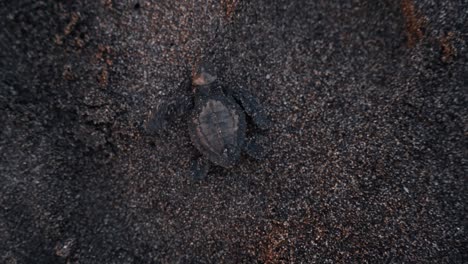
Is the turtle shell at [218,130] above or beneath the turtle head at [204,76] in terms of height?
beneath

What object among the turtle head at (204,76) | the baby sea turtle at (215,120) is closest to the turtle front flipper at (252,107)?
the baby sea turtle at (215,120)

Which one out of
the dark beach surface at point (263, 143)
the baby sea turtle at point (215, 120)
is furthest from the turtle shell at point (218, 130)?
the dark beach surface at point (263, 143)

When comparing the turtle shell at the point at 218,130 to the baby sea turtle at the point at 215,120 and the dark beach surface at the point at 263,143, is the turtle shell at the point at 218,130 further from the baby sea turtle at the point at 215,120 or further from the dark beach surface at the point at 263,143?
the dark beach surface at the point at 263,143

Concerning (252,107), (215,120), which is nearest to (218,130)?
(215,120)

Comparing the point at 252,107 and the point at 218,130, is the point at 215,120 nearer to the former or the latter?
the point at 218,130

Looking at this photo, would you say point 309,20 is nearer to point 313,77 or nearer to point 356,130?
point 313,77

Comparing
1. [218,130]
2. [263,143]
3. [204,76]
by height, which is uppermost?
[204,76]

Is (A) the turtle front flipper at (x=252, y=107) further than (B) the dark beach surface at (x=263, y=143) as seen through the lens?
Yes

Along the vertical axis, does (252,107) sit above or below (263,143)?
above
